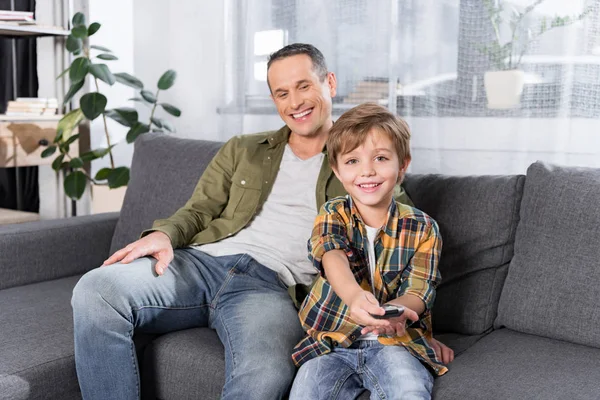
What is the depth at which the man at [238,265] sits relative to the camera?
5.68 feet

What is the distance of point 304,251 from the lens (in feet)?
6.54

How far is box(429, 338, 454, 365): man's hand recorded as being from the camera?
1677 millimetres

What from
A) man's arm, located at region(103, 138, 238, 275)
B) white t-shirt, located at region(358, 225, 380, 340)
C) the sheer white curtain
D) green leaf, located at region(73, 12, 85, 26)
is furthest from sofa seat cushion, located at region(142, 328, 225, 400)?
green leaf, located at region(73, 12, 85, 26)

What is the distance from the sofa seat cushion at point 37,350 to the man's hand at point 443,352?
33.9 inches

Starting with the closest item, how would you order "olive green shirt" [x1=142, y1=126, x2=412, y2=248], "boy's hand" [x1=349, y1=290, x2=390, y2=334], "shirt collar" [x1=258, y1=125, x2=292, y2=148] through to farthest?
"boy's hand" [x1=349, y1=290, x2=390, y2=334] → "olive green shirt" [x1=142, y1=126, x2=412, y2=248] → "shirt collar" [x1=258, y1=125, x2=292, y2=148]

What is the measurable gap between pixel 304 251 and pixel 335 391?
0.53 meters

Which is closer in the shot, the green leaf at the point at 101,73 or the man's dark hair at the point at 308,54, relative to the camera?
the man's dark hair at the point at 308,54

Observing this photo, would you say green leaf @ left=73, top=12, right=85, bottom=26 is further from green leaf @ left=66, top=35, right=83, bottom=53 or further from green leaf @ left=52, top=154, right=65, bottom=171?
green leaf @ left=52, top=154, right=65, bottom=171

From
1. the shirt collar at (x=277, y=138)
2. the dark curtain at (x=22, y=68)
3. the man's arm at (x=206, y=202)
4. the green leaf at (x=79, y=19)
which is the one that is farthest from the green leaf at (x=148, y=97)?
the shirt collar at (x=277, y=138)

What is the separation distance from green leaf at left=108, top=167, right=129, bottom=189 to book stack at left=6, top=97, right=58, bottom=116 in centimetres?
42

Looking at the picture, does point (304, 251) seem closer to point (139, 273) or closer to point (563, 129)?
point (139, 273)

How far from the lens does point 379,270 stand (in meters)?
1.66

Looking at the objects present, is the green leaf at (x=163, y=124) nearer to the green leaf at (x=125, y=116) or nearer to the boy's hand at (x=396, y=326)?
the green leaf at (x=125, y=116)

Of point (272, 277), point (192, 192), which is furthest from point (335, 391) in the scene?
point (192, 192)
